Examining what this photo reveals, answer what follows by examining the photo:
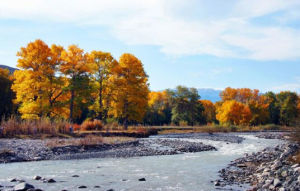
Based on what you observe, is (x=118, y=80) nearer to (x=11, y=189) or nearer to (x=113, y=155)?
(x=113, y=155)

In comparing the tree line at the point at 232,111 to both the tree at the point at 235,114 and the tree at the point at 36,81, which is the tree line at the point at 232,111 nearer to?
the tree at the point at 235,114

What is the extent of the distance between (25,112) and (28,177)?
2474cm

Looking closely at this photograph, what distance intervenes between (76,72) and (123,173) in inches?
1101

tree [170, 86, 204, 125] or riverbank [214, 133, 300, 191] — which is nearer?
riverbank [214, 133, 300, 191]

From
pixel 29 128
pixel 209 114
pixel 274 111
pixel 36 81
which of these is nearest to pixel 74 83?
pixel 36 81

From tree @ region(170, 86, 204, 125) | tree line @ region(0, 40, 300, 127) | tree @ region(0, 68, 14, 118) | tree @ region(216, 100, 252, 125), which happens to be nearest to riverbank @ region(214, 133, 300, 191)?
tree line @ region(0, 40, 300, 127)

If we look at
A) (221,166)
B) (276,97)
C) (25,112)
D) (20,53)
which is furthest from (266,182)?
(276,97)

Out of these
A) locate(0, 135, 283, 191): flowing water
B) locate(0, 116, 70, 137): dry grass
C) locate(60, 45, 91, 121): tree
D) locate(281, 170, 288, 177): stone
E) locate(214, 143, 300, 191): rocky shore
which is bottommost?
locate(0, 135, 283, 191): flowing water

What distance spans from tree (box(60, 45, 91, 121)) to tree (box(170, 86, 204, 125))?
42959 millimetres

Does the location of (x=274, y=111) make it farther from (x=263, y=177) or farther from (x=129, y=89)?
(x=263, y=177)

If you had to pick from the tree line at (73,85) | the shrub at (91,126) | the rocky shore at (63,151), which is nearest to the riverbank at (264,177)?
the rocky shore at (63,151)

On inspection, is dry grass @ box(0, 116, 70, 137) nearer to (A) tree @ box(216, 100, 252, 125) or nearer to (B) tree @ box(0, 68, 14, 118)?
(B) tree @ box(0, 68, 14, 118)

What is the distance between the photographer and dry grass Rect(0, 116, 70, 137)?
88.1 ft

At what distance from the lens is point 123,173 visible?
49.1 ft
